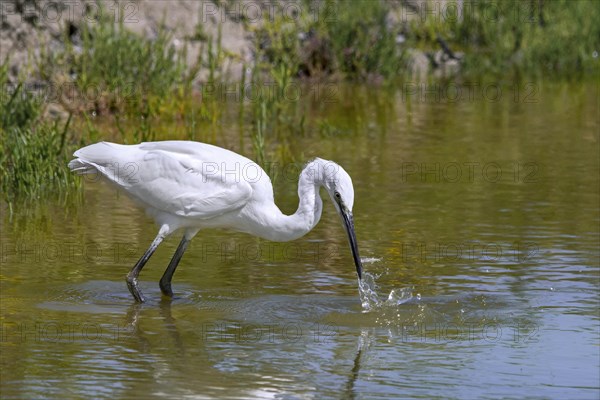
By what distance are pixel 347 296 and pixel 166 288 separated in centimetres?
106

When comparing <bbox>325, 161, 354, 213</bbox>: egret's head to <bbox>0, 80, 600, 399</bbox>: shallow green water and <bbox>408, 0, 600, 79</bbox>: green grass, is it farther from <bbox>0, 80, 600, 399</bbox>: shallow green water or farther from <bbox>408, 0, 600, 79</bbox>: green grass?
<bbox>408, 0, 600, 79</bbox>: green grass

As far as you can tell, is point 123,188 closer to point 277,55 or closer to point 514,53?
point 277,55

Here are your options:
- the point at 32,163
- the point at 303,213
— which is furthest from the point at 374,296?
the point at 32,163

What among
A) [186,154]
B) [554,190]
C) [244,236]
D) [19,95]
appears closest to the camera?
[186,154]

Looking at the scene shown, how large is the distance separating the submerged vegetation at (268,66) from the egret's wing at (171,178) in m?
2.23

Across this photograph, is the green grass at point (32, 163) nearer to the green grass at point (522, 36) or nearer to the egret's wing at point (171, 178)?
the egret's wing at point (171, 178)

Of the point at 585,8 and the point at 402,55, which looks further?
the point at 585,8

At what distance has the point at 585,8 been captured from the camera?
774 inches

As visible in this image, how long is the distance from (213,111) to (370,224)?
4.60 metres

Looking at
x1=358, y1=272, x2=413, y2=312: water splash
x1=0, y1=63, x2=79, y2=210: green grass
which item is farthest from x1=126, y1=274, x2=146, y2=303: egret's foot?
x1=0, y1=63, x2=79, y2=210: green grass

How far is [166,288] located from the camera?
7.87 meters

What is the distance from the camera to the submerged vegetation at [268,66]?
1110cm

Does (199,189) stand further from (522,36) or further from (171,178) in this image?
(522,36)

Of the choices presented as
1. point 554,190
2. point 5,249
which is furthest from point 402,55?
point 5,249
